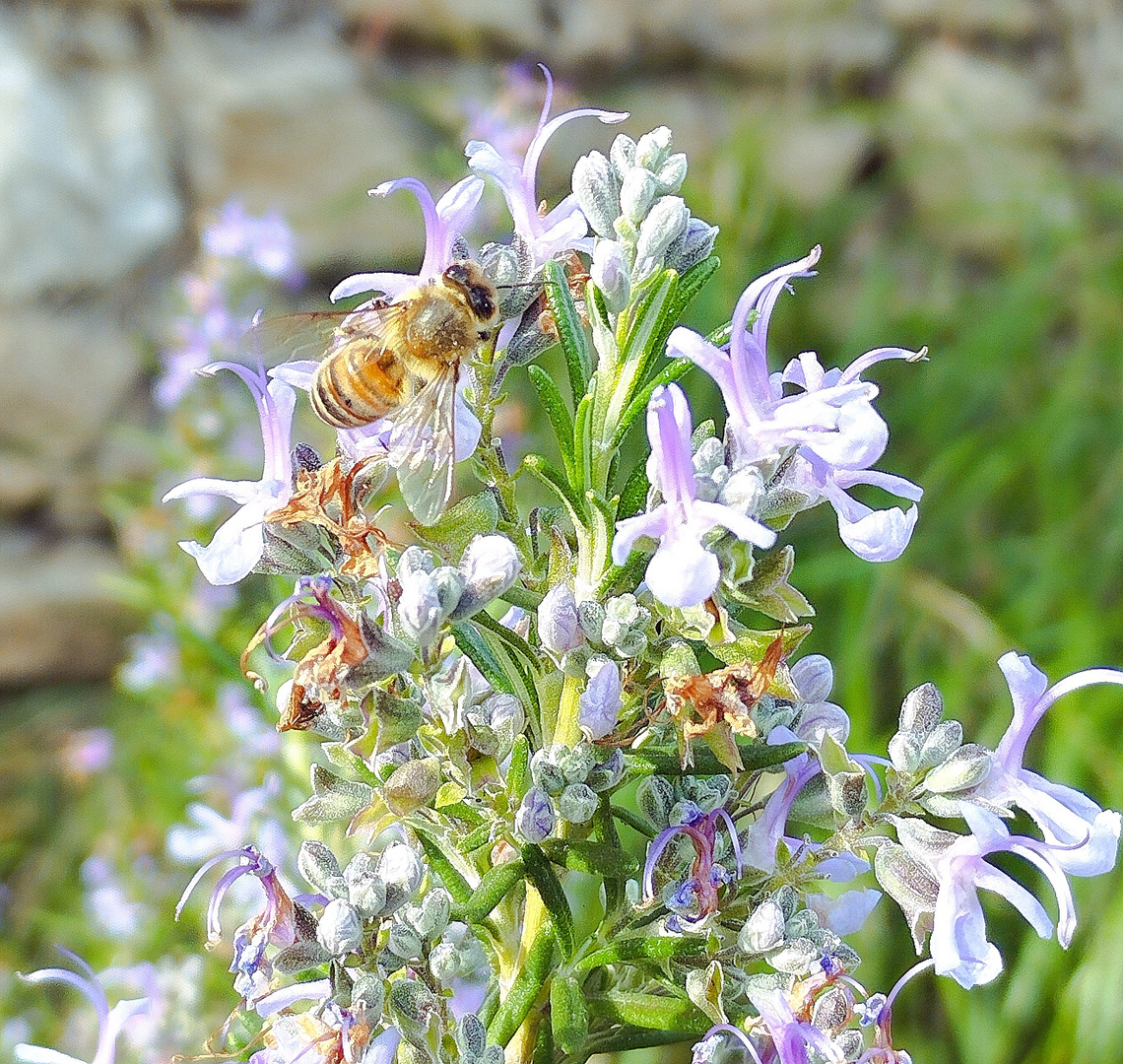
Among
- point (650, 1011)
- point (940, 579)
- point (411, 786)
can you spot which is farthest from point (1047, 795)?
point (940, 579)

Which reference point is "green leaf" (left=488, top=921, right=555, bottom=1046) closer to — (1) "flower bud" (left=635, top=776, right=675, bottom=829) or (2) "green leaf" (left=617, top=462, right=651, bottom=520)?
(1) "flower bud" (left=635, top=776, right=675, bottom=829)

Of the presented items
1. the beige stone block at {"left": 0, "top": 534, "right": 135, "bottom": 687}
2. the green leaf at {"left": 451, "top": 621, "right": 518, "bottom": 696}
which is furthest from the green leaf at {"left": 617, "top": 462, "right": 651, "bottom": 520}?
the beige stone block at {"left": 0, "top": 534, "right": 135, "bottom": 687}

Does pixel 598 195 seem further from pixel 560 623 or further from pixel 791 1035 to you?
pixel 791 1035

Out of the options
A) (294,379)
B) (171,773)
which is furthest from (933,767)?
(171,773)

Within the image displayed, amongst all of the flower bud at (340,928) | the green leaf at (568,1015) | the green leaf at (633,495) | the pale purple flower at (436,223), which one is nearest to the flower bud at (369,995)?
the flower bud at (340,928)

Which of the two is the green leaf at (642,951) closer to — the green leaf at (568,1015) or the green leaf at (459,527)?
the green leaf at (568,1015)

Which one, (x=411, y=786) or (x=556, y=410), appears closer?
(x=411, y=786)

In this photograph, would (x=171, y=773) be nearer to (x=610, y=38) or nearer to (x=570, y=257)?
(x=570, y=257)
